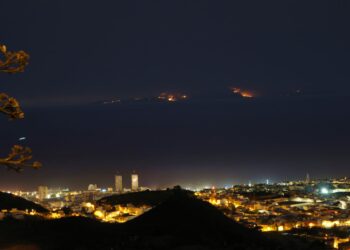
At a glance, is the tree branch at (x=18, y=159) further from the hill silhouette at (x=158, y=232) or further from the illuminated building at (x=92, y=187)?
the illuminated building at (x=92, y=187)

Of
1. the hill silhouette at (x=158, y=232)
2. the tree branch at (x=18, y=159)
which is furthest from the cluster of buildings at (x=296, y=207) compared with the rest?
the tree branch at (x=18, y=159)

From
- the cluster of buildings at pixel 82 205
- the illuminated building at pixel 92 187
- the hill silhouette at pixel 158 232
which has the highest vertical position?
the illuminated building at pixel 92 187

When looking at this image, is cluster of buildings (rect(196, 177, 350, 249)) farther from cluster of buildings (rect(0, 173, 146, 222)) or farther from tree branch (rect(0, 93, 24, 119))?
tree branch (rect(0, 93, 24, 119))

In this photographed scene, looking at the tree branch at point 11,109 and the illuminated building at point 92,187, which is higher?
the illuminated building at point 92,187

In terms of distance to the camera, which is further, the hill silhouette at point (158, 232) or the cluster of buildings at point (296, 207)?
the cluster of buildings at point (296, 207)

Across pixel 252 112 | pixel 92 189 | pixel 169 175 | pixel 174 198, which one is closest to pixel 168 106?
pixel 252 112

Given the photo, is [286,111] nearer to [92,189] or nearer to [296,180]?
[296,180]

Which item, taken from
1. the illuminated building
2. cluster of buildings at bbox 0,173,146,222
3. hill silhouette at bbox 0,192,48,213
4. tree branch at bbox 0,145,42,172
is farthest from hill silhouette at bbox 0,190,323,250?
the illuminated building

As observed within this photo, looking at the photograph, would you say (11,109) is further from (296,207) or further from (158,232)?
(296,207)
